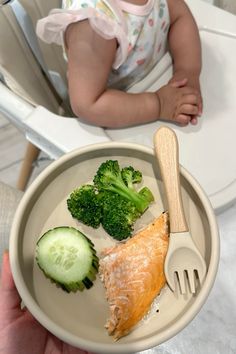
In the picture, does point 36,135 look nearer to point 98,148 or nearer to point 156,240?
point 98,148

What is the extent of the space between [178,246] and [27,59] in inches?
19.8

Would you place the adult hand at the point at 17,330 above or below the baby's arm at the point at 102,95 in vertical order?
below

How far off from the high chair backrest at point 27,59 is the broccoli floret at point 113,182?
27 cm

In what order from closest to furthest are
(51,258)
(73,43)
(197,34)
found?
(51,258) → (73,43) → (197,34)

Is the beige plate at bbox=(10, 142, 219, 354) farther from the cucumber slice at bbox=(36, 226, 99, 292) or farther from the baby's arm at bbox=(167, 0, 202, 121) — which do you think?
the baby's arm at bbox=(167, 0, 202, 121)

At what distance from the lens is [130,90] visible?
2.87 feet

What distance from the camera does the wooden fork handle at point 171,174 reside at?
1.58 feet

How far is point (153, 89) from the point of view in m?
0.88

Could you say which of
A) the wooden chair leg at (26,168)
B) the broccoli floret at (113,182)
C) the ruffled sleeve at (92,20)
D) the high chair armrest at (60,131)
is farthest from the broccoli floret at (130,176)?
the wooden chair leg at (26,168)

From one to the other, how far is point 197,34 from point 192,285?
580 millimetres

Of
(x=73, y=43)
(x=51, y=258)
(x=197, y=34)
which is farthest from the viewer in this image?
(x=197, y=34)

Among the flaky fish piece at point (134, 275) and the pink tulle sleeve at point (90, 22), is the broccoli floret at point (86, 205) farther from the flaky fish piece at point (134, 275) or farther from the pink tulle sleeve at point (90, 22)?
the pink tulle sleeve at point (90, 22)

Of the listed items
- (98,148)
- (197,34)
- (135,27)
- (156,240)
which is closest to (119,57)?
(135,27)

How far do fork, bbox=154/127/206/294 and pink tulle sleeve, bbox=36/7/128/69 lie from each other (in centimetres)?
32
